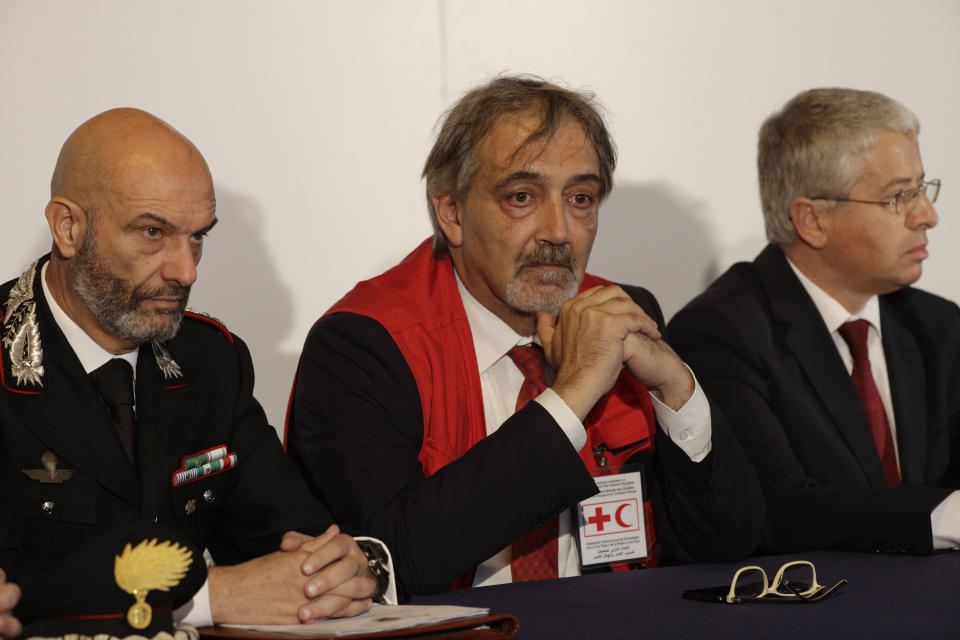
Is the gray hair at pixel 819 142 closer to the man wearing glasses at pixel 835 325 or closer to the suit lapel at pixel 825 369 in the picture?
the man wearing glasses at pixel 835 325

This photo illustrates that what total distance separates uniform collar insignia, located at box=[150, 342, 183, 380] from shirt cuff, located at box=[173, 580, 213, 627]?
1.86 feet

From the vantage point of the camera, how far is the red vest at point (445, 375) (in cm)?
234

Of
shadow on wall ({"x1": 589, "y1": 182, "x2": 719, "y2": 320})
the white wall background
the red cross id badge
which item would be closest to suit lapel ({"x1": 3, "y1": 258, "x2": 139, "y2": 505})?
the red cross id badge

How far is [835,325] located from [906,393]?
0.27m

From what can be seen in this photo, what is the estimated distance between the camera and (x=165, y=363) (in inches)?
84.4

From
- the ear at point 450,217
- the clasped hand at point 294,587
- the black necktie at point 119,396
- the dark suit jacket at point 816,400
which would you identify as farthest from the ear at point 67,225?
the dark suit jacket at point 816,400

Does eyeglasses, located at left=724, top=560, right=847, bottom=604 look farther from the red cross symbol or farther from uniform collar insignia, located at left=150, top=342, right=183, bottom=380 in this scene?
uniform collar insignia, located at left=150, top=342, right=183, bottom=380

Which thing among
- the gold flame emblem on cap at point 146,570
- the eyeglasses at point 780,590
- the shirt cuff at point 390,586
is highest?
the gold flame emblem on cap at point 146,570

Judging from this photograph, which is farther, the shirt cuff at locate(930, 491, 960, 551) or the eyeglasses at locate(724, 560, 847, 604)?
the shirt cuff at locate(930, 491, 960, 551)

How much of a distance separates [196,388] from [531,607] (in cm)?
82

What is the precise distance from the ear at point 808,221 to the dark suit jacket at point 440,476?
0.99m

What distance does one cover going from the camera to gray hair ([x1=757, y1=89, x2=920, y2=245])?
3.10 metres

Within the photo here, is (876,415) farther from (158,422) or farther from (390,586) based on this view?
(158,422)

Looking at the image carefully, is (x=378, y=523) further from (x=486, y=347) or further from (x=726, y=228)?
(x=726, y=228)
